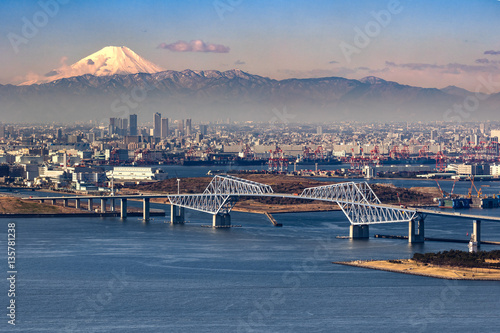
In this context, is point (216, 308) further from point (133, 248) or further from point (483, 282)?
point (133, 248)

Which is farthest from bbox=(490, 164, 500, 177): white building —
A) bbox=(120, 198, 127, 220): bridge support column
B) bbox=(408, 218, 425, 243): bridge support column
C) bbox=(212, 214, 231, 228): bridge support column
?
bbox=(408, 218, 425, 243): bridge support column

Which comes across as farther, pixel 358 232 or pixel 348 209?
pixel 348 209

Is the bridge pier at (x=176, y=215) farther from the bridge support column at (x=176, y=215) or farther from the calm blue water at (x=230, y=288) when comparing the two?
the calm blue water at (x=230, y=288)

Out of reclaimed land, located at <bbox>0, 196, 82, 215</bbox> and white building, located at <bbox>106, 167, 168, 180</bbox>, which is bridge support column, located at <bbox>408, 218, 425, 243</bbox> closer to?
reclaimed land, located at <bbox>0, 196, 82, 215</bbox>

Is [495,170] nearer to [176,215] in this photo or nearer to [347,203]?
[176,215]

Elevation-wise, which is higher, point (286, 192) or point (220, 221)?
point (286, 192)

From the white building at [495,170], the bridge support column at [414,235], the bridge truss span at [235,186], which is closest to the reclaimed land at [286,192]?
the bridge truss span at [235,186]

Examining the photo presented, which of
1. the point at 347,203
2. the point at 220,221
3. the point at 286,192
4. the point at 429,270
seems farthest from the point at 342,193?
the point at 286,192

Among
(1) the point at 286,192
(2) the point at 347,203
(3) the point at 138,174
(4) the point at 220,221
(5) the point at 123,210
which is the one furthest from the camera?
(3) the point at 138,174
